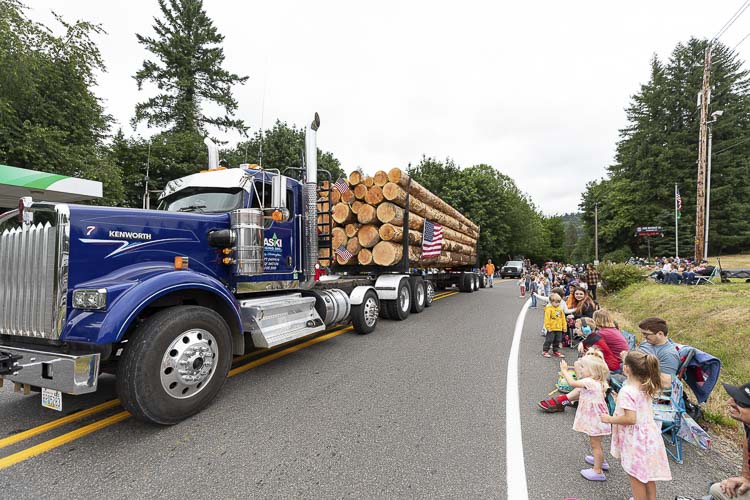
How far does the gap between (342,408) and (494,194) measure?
3630 cm

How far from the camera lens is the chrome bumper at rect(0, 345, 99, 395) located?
2.55 metres

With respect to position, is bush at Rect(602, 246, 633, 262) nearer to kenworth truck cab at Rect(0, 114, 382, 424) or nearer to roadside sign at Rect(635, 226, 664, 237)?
roadside sign at Rect(635, 226, 664, 237)

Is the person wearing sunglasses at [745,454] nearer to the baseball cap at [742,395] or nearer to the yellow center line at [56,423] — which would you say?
the baseball cap at [742,395]

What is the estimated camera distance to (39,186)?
7.84 metres

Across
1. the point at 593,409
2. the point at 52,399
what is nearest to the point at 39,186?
the point at 52,399


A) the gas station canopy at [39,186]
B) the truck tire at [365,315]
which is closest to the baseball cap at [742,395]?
the truck tire at [365,315]

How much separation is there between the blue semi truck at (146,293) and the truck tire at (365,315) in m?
2.07

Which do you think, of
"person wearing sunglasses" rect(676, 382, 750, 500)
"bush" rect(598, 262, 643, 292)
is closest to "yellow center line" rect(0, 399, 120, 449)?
"person wearing sunglasses" rect(676, 382, 750, 500)

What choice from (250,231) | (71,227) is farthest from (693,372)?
(71,227)

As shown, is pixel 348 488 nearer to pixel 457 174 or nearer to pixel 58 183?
pixel 58 183

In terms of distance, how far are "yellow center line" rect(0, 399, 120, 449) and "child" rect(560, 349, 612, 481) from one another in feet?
14.2

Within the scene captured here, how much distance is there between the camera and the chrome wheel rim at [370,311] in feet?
22.6

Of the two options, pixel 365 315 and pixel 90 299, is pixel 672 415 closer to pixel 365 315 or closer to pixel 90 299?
pixel 365 315

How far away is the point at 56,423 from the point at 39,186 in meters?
7.49
